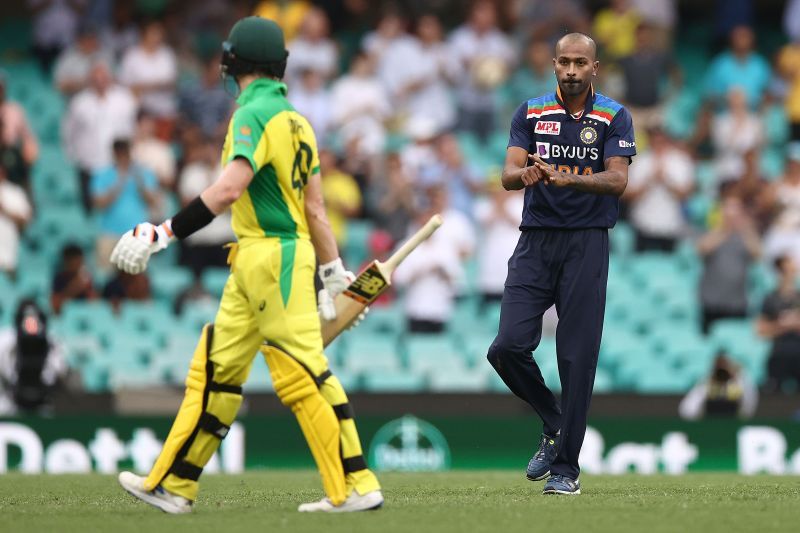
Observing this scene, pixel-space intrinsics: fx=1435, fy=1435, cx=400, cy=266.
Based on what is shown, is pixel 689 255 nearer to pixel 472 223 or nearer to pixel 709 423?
pixel 472 223

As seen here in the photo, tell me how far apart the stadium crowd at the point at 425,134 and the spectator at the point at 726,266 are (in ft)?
0.07

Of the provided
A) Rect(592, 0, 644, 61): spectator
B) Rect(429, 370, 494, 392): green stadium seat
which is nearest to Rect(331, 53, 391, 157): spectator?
Rect(592, 0, 644, 61): spectator

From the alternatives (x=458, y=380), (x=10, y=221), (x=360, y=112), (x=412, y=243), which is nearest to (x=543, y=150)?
(x=412, y=243)

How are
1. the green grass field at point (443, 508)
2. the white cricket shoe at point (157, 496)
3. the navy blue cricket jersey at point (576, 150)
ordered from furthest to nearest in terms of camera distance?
the navy blue cricket jersey at point (576, 150) → the white cricket shoe at point (157, 496) → the green grass field at point (443, 508)

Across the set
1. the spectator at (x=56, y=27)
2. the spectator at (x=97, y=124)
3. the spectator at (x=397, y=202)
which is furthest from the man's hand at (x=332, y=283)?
the spectator at (x=56, y=27)

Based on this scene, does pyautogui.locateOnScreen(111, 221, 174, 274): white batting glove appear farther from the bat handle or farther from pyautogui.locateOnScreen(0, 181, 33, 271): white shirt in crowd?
pyautogui.locateOnScreen(0, 181, 33, 271): white shirt in crowd

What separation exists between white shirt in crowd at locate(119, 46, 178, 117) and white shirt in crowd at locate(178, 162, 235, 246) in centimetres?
157

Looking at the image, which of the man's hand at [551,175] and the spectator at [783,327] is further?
the spectator at [783,327]

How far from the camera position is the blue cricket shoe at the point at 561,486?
25.9ft

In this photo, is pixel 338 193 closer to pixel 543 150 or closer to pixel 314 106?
pixel 314 106

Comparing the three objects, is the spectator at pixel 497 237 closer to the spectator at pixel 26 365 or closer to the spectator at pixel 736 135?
the spectator at pixel 736 135

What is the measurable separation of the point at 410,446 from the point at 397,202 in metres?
3.46

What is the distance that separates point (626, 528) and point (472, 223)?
10.4 m

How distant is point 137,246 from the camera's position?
21.5 feet
